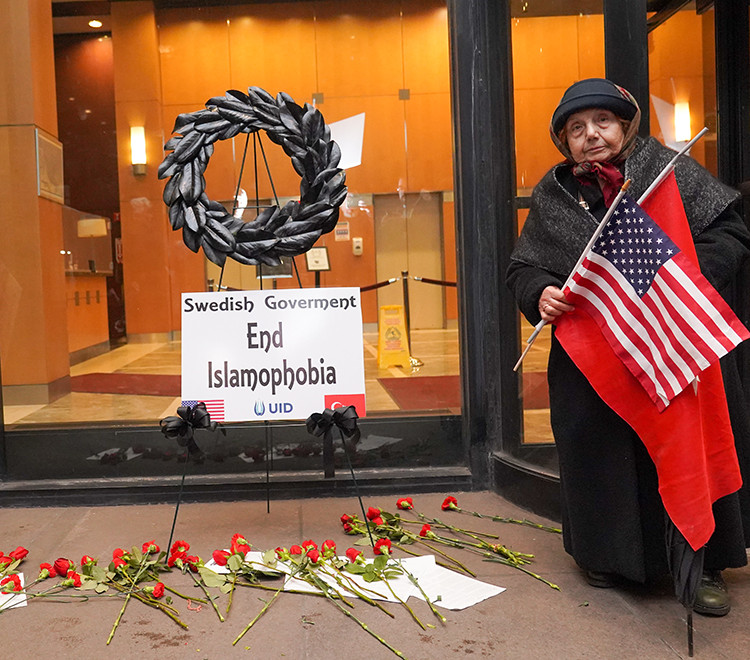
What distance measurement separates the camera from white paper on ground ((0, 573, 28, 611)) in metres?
3.14

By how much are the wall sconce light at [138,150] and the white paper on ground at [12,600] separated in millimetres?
2511

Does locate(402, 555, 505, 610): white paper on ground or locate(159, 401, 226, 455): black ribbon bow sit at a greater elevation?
locate(159, 401, 226, 455): black ribbon bow

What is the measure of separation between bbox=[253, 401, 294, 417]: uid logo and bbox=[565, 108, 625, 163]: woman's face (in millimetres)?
1628

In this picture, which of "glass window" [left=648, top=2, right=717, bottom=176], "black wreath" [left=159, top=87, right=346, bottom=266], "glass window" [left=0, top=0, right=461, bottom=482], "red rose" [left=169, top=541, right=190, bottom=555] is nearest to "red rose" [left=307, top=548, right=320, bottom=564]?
"red rose" [left=169, top=541, right=190, bottom=555]

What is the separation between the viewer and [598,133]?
2930 mm

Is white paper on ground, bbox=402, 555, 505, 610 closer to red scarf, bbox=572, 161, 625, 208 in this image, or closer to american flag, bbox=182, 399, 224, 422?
american flag, bbox=182, 399, 224, 422

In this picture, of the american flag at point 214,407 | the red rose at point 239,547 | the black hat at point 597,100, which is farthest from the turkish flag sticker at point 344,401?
the black hat at point 597,100

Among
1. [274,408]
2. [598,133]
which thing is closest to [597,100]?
[598,133]

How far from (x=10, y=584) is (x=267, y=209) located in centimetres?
186

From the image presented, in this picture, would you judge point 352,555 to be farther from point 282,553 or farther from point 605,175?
point 605,175

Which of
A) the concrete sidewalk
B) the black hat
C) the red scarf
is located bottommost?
the concrete sidewalk

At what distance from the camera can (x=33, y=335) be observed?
4.85 m

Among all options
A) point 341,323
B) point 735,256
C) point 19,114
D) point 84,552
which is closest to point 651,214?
point 735,256

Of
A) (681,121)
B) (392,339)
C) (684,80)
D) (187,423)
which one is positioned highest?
(684,80)
